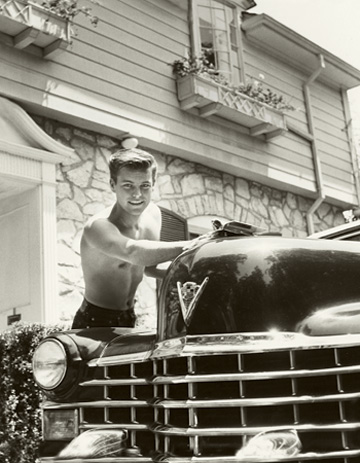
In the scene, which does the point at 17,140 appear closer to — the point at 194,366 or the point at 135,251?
the point at 135,251

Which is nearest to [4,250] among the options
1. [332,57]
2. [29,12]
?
[29,12]

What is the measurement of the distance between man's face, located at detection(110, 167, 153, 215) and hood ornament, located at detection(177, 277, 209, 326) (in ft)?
1.99

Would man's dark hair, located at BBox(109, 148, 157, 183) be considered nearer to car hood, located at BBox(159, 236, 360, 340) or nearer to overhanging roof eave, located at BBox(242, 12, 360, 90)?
car hood, located at BBox(159, 236, 360, 340)

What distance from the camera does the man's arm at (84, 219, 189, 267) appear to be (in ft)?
7.11

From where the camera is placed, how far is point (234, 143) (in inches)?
330

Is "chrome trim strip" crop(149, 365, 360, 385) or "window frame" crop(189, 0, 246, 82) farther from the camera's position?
"window frame" crop(189, 0, 246, 82)

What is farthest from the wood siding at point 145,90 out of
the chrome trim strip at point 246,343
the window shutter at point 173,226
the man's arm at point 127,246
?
the chrome trim strip at point 246,343

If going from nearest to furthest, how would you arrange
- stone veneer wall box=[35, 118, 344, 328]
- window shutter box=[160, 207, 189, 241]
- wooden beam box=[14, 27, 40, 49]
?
wooden beam box=[14, 27, 40, 49] < stone veneer wall box=[35, 118, 344, 328] < window shutter box=[160, 207, 189, 241]

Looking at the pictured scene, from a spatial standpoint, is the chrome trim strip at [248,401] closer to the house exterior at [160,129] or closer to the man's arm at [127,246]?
the man's arm at [127,246]

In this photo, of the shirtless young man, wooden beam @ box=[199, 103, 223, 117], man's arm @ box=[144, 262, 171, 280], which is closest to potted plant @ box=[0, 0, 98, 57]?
wooden beam @ box=[199, 103, 223, 117]

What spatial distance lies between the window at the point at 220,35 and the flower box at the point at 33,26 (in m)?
2.76

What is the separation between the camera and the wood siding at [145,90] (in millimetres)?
6289

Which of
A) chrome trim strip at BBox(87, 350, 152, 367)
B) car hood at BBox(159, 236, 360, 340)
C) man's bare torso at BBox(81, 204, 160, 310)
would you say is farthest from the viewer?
man's bare torso at BBox(81, 204, 160, 310)

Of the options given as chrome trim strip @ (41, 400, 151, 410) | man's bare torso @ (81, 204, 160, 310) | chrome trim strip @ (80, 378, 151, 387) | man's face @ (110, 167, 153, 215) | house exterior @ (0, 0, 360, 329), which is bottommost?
chrome trim strip @ (41, 400, 151, 410)
